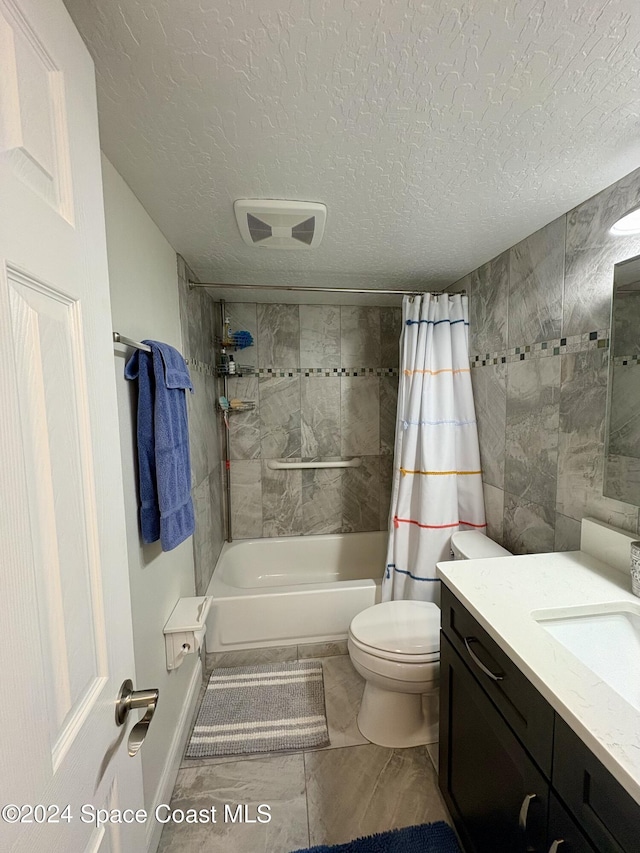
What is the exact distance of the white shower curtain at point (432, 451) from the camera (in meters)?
1.93

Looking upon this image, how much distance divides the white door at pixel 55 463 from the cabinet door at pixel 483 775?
0.82m

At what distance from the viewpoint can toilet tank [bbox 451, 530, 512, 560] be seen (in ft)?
5.36

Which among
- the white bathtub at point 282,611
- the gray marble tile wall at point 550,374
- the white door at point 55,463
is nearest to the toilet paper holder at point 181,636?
the white bathtub at point 282,611

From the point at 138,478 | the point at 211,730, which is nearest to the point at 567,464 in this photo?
the point at 138,478

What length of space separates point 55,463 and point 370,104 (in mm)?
1021

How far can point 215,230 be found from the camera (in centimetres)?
148

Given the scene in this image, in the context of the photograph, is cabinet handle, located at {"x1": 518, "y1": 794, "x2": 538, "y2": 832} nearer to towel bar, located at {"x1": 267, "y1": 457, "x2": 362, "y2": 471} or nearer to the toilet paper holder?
the toilet paper holder

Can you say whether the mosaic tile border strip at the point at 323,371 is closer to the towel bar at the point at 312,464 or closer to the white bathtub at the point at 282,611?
the towel bar at the point at 312,464

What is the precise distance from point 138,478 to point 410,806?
1531mm

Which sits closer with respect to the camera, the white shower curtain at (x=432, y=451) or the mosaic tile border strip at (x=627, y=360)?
the mosaic tile border strip at (x=627, y=360)

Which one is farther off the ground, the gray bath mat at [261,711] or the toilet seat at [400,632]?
the toilet seat at [400,632]

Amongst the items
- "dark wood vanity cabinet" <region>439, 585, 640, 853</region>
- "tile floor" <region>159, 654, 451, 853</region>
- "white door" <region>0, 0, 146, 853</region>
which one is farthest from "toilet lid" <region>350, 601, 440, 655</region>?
"white door" <region>0, 0, 146, 853</region>

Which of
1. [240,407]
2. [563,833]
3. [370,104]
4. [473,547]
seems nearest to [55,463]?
[370,104]

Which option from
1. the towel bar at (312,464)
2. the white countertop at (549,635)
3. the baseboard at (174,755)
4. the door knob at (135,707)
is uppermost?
the towel bar at (312,464)
